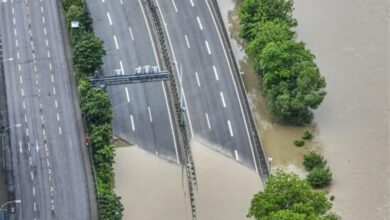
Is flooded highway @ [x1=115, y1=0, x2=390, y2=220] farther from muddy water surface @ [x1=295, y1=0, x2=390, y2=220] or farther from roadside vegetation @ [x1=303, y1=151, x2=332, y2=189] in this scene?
roadside vegetation @ [x1=303, y1=151, x2=332, y2=189]

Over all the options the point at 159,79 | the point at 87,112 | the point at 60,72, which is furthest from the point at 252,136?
the point at 60,72

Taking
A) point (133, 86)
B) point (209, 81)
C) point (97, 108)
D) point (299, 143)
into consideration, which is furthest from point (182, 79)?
point (299, 143)

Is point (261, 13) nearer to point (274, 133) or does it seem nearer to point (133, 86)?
point (274, 133)

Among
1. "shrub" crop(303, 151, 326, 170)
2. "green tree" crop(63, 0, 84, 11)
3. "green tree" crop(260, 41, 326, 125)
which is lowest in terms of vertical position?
"shrub" crop(303, 151, 326, 170)

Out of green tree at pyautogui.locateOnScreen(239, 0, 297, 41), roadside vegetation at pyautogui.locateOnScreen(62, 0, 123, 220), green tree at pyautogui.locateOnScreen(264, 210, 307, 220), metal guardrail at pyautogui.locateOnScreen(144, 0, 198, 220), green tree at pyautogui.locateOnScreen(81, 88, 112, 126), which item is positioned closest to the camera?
green tree at pyautogui.locateOnScreen(264, 210, 307, 220)

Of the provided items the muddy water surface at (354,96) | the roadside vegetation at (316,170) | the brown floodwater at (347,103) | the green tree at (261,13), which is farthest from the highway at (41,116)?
the muddy water surface at (354,96)

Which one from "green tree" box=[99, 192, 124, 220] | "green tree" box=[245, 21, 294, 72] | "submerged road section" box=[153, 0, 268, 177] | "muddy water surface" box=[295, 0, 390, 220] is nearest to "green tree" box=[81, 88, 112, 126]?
"submerged road section" box=[153, 0, 268, 177]

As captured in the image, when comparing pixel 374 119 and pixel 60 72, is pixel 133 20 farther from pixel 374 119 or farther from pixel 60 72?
pixel 374 119
